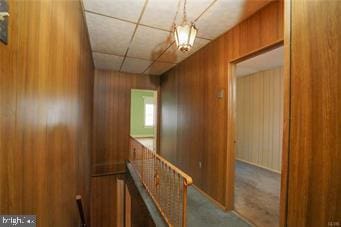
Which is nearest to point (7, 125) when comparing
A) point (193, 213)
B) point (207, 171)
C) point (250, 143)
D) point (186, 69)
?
point (193, 213)

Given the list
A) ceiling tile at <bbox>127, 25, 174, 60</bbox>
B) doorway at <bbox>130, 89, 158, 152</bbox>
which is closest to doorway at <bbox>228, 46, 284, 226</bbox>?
ceiling tile at <bbox>127, 25, 174, 60</bbox>

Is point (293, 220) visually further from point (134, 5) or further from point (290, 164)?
point (134, 5)

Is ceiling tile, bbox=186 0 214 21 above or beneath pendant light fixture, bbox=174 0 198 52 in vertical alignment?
above

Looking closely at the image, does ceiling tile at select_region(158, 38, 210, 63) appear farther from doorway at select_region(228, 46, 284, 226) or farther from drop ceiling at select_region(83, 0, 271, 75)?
doorway at select_region(228, 46, 284, 226)

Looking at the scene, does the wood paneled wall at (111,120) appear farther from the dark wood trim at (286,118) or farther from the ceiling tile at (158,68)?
the dark wood trim at (286,118)

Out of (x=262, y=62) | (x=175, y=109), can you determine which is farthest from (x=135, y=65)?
(x=262, y=62)

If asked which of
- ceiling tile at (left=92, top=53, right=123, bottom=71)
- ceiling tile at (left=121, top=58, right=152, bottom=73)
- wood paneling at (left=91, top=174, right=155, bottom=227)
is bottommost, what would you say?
wood paneling at (left=91, top=174, right=155, bottom=227)

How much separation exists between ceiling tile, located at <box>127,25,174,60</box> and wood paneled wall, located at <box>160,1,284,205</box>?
2.31 ft

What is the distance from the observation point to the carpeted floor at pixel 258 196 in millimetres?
2291

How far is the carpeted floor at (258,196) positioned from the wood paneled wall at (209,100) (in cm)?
42

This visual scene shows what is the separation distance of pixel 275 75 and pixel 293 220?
14.4 ft

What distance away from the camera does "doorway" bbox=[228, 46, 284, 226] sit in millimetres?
2900

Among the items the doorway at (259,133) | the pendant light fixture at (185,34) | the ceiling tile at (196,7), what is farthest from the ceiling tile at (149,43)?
the doorway at (259,133)

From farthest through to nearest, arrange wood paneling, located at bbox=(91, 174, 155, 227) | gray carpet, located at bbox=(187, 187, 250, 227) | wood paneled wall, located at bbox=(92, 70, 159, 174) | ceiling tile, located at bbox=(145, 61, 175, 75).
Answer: wood paneled wall, located at bbox=(92, 70, 159, 174) < wood paneling, located at bbox=(91, 174, 155, 227) < ceiling tile, located at bbox=(145, 61, 175, 75) < gray carpet, located at bbox=(187, 187, 250, 227)
